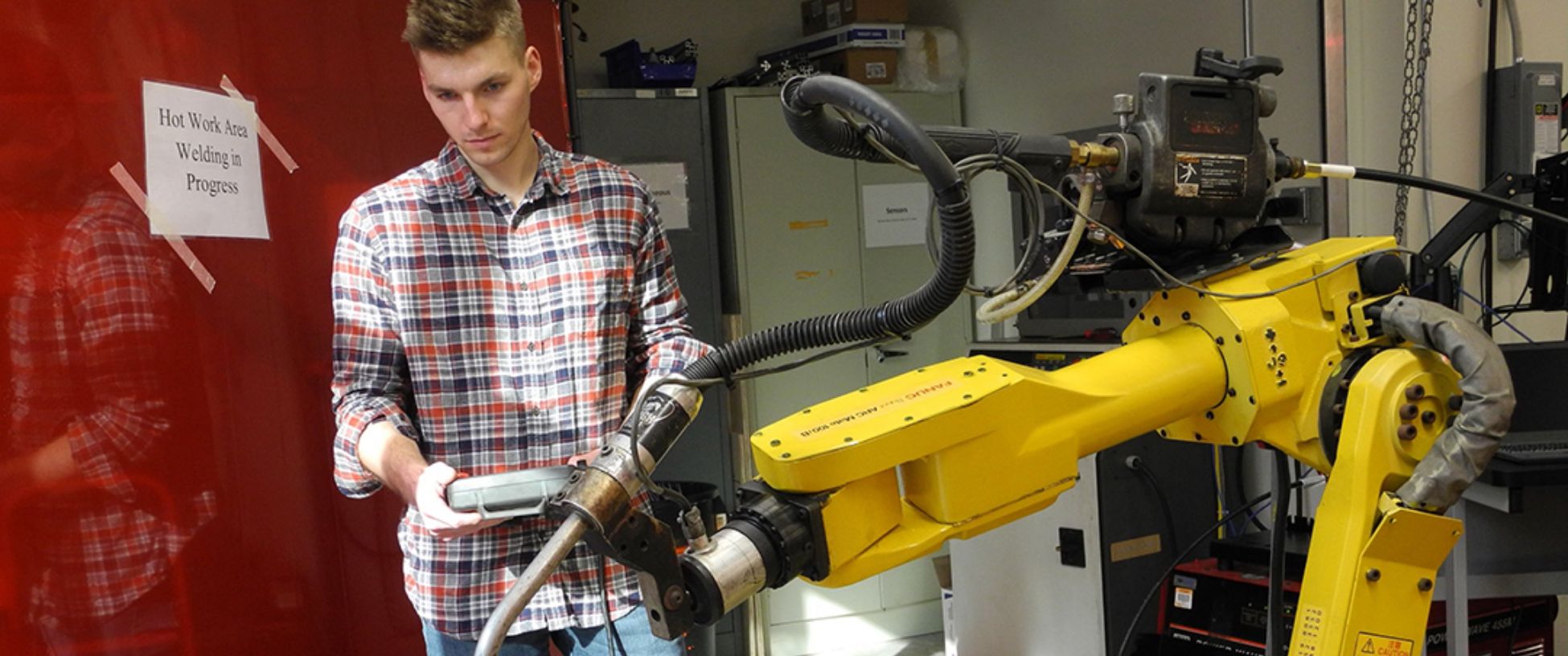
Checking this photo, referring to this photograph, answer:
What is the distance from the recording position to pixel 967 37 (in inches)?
184

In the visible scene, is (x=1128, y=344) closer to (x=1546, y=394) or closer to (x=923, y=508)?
(x=923, y=508)

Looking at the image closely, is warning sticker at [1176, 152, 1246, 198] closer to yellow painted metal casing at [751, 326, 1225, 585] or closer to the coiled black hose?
yellow painted metal casing at [751, 326, 1225, 585]

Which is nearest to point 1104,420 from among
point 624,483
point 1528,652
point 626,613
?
point 624,483

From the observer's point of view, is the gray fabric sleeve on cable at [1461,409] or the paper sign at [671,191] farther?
the paper sign at [671,191]

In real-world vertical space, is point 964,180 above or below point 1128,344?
above

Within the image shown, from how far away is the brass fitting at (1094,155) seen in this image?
3.39ft

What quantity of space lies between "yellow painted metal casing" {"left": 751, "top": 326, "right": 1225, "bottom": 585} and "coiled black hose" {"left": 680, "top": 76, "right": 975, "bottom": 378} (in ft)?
0.19

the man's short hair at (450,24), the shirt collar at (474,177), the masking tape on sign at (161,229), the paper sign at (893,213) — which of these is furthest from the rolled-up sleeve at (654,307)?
the paper sign at (893,213)

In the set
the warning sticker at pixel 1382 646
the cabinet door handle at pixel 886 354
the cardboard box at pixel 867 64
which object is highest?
the cardboard box at pixel 867 64

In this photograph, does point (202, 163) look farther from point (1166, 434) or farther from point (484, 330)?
point (1166, 434)

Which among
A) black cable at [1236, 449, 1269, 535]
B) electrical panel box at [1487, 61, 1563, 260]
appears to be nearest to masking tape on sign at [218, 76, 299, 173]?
black cable at [1236, 449, 1269, 535]

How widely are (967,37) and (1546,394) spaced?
301 centimetres

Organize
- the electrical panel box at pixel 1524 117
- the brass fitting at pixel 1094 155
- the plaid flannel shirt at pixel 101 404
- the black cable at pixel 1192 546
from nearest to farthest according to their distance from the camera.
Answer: the brass fitting at pixel 1094 155 < the plaid flannel shirt at pixel 101 404 < the black cable at pixel 1192 546 < the electrical panel box at pixel 1524 117

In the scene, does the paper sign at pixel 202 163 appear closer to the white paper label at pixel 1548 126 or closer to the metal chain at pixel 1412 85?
the metal chain at pixel 1412 85
